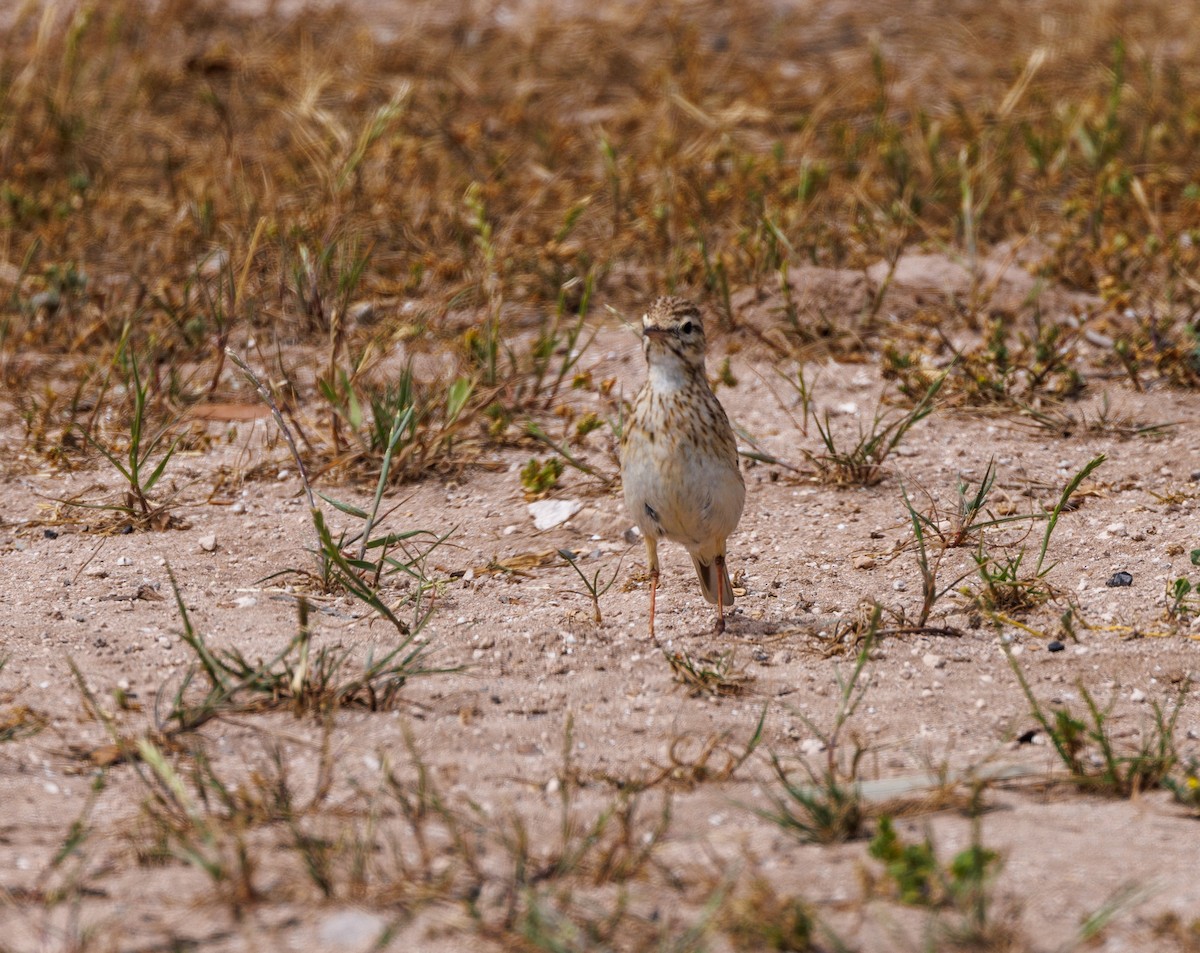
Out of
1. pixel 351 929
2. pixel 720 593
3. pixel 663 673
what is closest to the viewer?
pixel 351 929

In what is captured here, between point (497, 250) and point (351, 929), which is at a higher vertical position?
point (497, 250)

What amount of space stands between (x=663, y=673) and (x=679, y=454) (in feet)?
2.18

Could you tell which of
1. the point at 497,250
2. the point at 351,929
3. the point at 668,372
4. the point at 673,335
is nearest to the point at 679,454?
the point at 668,372

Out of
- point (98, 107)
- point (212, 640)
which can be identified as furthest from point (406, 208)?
point (212, 640)

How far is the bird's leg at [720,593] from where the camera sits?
462 cm

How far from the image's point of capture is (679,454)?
4.57 meters

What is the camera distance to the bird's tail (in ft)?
15.7

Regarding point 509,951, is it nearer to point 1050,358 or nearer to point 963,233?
point 1050,358

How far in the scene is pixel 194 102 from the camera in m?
9.39

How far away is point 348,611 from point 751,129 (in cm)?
527

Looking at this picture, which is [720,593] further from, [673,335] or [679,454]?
[673,335]

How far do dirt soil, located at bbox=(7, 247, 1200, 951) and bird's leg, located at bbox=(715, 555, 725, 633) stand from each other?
0.05 m

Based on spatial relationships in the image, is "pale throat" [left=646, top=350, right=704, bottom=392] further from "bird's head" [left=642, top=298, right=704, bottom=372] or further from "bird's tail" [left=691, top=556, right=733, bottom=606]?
"bird's tail" [left=691, top=556, right=733, bottom=606]

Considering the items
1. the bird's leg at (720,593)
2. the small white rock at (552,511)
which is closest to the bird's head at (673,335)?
the bird's leg at (720,593)
